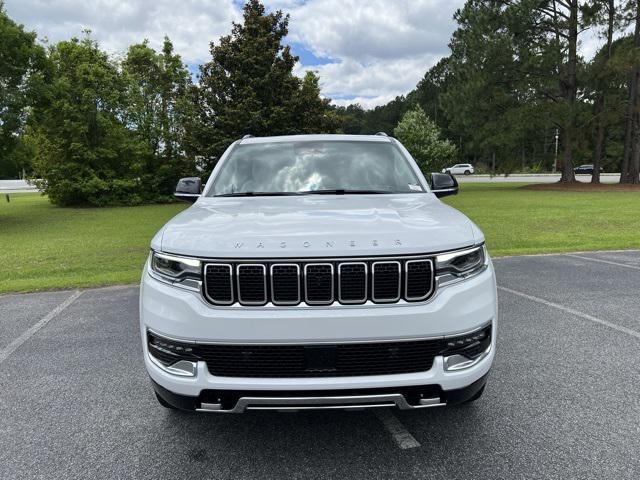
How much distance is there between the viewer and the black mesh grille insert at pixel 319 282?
2.34 meters

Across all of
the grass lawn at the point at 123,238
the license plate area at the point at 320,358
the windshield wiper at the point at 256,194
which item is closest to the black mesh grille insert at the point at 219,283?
the license plate area at the point at 320,358

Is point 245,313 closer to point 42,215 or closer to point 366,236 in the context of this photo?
point 366,236

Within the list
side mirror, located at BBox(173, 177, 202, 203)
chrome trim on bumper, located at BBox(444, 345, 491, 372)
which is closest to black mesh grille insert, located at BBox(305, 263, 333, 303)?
chrome trim on bumper, located at BBox(444, 345, 491, 372)

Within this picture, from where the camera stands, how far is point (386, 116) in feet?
391

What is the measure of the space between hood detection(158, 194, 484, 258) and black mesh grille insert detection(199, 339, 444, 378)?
46 cm

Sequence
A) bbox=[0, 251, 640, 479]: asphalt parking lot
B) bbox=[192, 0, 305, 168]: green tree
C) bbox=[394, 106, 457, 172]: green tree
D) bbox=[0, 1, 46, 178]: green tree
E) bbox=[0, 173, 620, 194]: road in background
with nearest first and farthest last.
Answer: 1. bbox=[0, 251, 640, 479]: asphalt parking lot
2. bbox=[0, 1, 46, 178]: green tree
3. bbox=[192, 0, 305, 168]: green tree
4. bbox=[394, 106, 457, 172]: green tree
5. bbox=[0, 173, 620, 194]: road in background

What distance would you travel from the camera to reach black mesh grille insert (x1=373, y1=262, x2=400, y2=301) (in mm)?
2365

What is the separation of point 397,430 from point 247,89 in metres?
22.3

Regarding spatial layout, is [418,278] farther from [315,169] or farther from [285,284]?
[315,169]

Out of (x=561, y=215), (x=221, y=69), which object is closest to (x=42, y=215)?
(x=221, y=69)

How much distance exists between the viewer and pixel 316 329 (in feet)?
7.54

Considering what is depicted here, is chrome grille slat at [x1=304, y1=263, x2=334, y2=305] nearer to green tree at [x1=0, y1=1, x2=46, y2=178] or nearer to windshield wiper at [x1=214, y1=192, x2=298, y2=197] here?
windshield wiper at [x1=214, y1=192, x2=298, y2=197]

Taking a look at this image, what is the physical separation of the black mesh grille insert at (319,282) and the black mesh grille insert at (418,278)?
395 millimetres

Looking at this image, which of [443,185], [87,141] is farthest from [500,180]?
[443,185]
